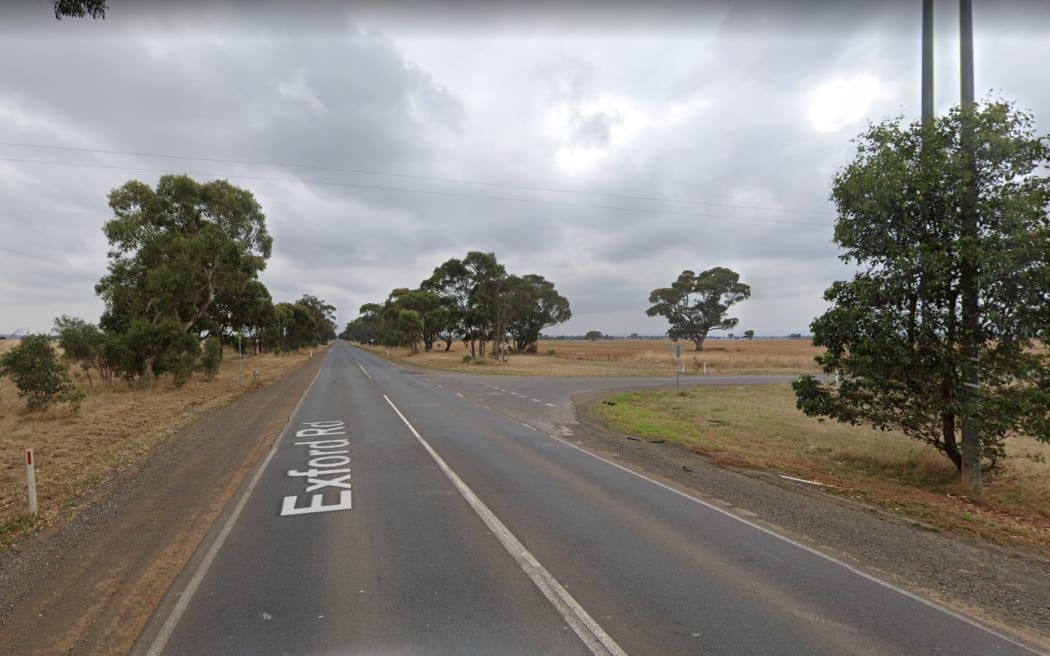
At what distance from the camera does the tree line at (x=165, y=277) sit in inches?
907

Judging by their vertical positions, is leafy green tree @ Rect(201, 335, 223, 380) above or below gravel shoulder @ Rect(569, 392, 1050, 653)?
above

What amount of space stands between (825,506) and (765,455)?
432 centimetres

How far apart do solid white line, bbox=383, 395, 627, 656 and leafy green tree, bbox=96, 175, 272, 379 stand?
24.7 m

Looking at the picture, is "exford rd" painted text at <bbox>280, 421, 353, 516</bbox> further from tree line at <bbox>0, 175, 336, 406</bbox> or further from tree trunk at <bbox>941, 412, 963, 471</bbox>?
tree line at <bbox>0, 175, 336, 406</bbox>

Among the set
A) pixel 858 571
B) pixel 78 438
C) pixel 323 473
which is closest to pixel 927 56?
pixel 858 571

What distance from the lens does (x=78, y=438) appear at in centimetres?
1213

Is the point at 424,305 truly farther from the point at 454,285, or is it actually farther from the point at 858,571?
the point at 858,571

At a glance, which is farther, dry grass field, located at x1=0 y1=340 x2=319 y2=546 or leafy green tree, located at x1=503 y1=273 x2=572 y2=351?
leafy green tree, located at x1=503 y1=273 x2=572 y2=351

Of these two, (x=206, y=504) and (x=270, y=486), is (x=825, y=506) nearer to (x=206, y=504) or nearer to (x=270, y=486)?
(x=270, y=486)

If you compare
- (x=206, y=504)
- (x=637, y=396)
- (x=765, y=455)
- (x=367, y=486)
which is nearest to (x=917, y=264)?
(x=765, y=455)

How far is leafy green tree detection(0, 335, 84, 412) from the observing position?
15.1 metres

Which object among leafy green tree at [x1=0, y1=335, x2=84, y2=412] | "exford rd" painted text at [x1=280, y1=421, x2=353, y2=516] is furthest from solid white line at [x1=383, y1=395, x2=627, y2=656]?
leafy green tree at [x1=0, y1=335, x2=84, y2=412]

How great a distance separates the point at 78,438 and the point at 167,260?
676 inches

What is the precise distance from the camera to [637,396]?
23312 millimetres
